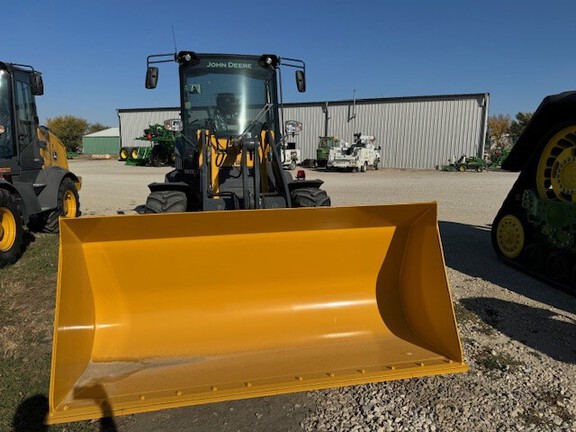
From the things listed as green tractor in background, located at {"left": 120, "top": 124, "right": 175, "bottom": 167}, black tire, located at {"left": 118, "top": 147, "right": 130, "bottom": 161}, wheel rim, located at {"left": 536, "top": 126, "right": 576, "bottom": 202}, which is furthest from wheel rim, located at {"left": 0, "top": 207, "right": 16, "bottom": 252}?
black tire, located at {"left": 118, "top": 147, "right": 130, "bottom": 161}

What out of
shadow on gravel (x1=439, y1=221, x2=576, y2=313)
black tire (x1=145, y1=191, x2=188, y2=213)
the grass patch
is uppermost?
black tire (x1=145, y1=191, x2=188, y2=213)

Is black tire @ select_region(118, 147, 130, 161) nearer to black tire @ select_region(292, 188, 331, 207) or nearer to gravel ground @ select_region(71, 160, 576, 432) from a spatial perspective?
black tire @ select_region(292, 188, 331, 207)

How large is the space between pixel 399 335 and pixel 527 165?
3903 millimetres

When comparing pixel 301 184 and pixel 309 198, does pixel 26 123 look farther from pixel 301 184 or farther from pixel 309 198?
pixel 309 198

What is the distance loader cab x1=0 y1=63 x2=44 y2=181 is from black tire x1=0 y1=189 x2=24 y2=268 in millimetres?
1119

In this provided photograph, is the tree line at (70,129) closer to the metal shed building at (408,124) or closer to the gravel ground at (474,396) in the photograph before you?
the metal shed building at (408,124)

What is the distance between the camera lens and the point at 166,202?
5414mm

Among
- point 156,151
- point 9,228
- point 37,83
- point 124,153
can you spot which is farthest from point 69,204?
point 124,153

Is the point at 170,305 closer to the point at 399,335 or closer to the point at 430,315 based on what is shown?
the point at 399,335

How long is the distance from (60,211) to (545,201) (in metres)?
7.87

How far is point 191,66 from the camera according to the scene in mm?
A: 6230

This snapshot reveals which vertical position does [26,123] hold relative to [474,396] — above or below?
above

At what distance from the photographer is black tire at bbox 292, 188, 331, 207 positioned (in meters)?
5.57

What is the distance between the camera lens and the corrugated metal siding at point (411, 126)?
101 ft
